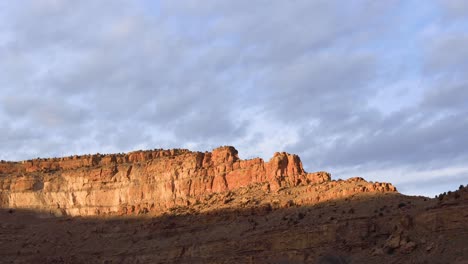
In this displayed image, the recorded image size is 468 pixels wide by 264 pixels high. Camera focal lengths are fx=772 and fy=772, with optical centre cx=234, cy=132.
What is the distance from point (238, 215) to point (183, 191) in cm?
1484

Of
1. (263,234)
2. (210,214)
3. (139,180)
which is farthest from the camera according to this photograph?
(139,180)

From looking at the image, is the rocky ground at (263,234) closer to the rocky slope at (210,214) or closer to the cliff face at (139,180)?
the rocky slope at (210,214)

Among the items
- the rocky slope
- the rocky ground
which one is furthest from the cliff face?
the rocky ground

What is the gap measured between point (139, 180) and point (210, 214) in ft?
58.2

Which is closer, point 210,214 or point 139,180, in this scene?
point 210,214

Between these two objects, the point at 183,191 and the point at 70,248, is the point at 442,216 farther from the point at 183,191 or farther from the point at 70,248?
the point at 70,248

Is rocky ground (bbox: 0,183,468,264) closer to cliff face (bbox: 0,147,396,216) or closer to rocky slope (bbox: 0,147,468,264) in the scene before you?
rocky slope (bbox: 0,147,468,264)

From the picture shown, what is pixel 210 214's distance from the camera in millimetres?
65438

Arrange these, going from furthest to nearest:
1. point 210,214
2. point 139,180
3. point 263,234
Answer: point 139,180 → point 210,214 → point 263,234

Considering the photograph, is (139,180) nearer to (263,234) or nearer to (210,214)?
(210,214)

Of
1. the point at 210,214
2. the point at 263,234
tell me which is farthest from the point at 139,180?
the point at 263,234

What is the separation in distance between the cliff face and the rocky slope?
4.7 inches

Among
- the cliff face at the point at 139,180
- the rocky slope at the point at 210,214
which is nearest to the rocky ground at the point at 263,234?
the rocky slope at the point at 210,214

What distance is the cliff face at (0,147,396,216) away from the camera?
230ft
